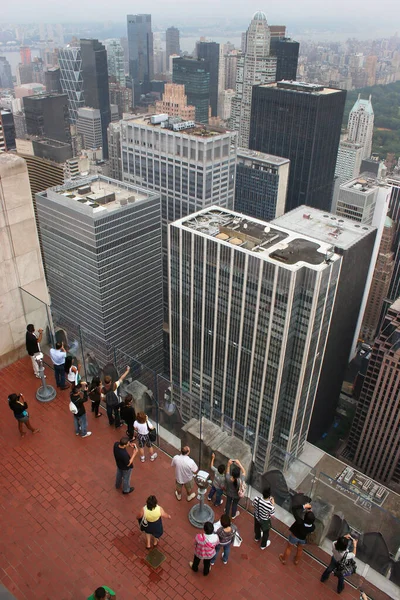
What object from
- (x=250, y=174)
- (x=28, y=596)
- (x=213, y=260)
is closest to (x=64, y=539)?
(x=28, y=596)

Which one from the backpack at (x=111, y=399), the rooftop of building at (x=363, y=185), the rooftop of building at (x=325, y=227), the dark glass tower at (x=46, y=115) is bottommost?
the dark glass tower at (x=46, y=115)

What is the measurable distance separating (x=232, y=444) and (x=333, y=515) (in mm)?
3010

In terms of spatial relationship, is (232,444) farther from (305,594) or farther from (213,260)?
(213,260)

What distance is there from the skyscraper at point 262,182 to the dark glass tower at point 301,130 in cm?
863

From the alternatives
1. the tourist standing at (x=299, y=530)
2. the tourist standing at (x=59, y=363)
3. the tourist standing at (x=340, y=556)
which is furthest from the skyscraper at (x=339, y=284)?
the tourist standing at (x=340, y=556)

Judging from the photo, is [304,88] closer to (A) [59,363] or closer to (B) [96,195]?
(B) [96,195]

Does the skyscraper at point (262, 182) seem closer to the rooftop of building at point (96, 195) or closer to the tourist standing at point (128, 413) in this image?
the rooftop of building at point (96, 195)

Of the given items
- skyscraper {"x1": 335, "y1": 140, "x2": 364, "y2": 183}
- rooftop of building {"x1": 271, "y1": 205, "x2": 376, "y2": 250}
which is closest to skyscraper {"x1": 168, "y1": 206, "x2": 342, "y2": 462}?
rooftop of building {"x1": 271, "y1": 205, "x2": 376, "y2": 250}

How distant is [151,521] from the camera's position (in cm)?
1055

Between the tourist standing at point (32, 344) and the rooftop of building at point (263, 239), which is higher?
the tourist standing at point (32, 344)

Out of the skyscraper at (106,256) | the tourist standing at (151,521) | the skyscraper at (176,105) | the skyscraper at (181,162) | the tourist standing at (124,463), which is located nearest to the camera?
the tourist standing at (151,521)

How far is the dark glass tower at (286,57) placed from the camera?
175m

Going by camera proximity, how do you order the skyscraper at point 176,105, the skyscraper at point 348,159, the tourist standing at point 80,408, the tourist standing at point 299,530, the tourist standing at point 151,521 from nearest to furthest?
the tourist standing at point 151,521, the tourist standing at point 299,530, the tourist standing at point 80,408, the skyscraper at point 348,159, the skyscraper at point 176,105

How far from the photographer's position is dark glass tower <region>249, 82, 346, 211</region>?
419 ft
